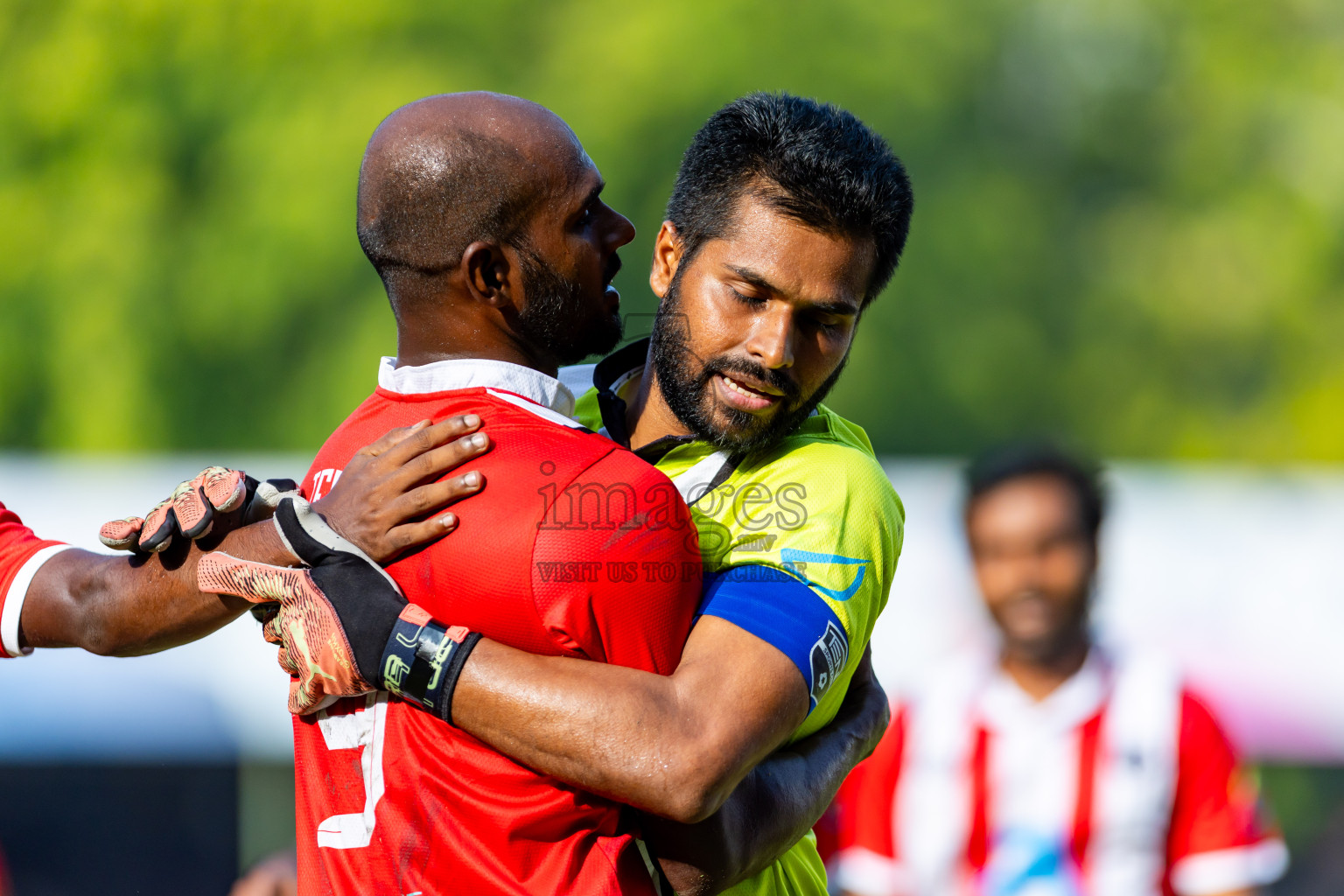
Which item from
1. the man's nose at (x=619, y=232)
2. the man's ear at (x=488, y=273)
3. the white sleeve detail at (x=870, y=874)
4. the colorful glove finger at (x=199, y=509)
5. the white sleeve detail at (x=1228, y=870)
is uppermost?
the man's nose at (x=619, y=232)

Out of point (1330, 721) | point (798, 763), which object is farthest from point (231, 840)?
point (1330, 721)

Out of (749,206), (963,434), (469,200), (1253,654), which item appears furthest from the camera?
(963,434)

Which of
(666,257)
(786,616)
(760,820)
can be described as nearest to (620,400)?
(666,257)

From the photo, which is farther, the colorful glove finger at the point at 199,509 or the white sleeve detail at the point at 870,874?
the white sleeve detail at the point at 870,874

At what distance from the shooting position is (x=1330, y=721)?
604cm

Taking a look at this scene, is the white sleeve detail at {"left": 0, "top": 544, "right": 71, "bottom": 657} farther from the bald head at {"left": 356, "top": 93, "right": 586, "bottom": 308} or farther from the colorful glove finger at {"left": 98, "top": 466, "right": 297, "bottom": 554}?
the bald head at {"left": 356, "top": 93, "right": 586, "bottom": 308}

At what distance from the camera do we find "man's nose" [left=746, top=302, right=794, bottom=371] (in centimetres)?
228

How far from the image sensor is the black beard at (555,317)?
2061 mm

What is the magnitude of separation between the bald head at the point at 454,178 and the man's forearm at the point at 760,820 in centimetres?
94

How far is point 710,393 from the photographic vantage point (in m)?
2.34

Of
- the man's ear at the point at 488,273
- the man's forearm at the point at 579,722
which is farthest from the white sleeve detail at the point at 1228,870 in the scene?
the man's ear at the point at 488,273

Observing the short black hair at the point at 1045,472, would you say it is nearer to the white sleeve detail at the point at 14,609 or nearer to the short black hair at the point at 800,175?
the short black hair at the point at 800,175

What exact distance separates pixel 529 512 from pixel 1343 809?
7.57 meters

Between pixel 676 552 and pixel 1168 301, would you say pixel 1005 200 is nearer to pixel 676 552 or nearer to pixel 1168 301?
pixel 1168 301
